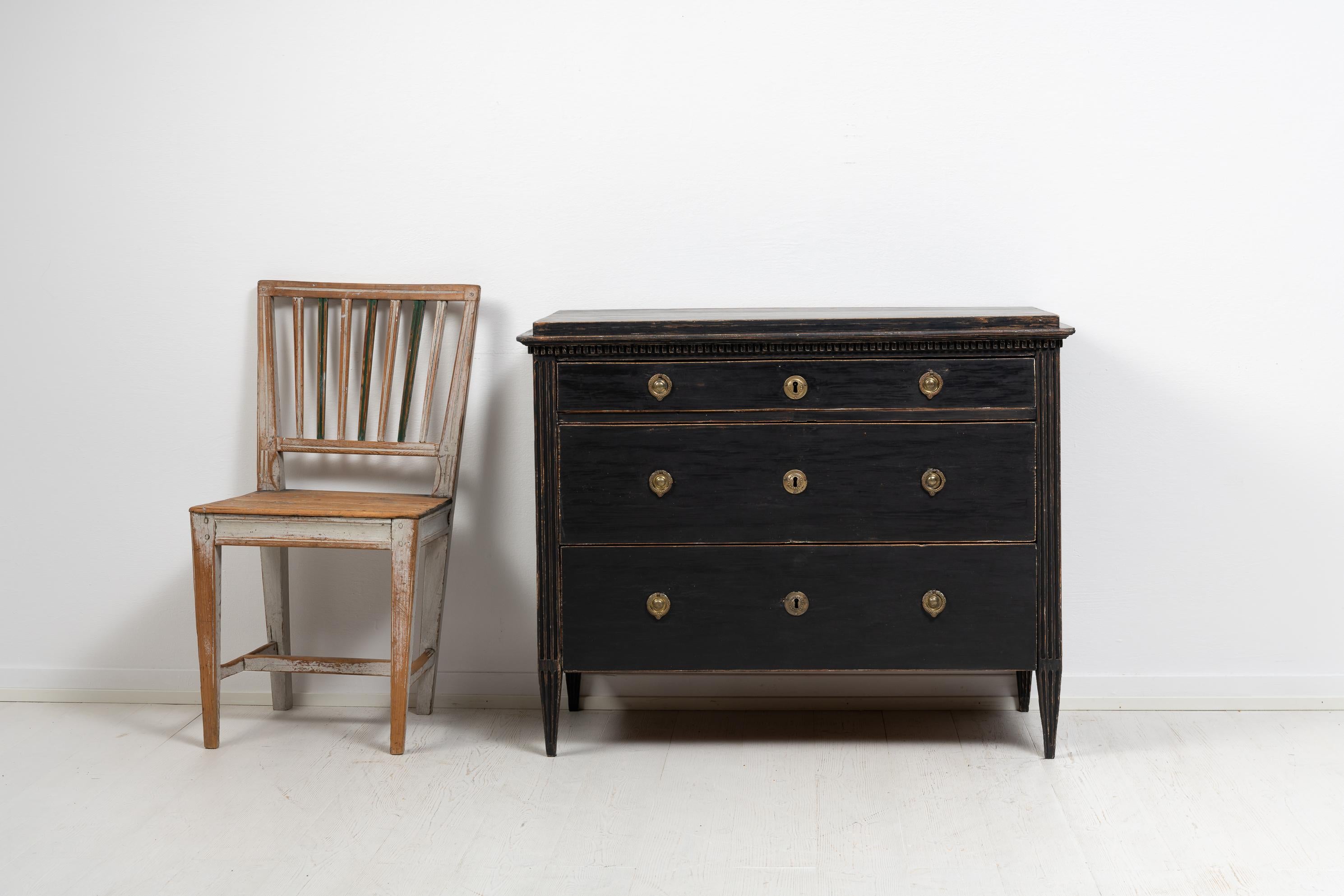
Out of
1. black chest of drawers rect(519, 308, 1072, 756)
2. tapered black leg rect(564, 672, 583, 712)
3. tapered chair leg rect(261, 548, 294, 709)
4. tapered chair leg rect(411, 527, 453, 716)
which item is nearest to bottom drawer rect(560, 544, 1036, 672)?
black chest of drawers rect(519, 308, 1072, 756)

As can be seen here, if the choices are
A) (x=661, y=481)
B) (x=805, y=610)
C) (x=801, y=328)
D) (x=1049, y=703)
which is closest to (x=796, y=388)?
(x=801, y=328)

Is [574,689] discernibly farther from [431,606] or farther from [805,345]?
[805,345]

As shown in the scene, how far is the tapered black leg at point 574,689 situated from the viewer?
2619 millimetres

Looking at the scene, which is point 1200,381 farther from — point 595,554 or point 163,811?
point 163,811

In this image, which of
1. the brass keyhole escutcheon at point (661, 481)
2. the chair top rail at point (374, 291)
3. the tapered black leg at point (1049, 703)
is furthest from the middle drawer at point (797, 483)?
the chair top rail at point (374, 291)

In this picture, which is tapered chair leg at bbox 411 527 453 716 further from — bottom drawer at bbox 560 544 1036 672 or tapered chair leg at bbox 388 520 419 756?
bottom drawer at bbox 560 544 1036 672

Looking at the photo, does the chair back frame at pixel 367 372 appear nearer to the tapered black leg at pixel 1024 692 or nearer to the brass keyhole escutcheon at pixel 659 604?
the brass keyhole escutcheon at pixel 659 604

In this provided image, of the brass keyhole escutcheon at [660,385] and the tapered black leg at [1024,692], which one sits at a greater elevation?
the brass keyhole escutcheon at [660,385]

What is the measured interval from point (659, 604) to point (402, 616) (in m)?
0.59

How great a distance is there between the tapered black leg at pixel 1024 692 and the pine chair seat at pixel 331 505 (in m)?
1.49

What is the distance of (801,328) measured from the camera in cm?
217

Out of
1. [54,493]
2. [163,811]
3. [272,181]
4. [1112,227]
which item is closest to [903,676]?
[1112,227]

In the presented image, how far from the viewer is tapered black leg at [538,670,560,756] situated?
2.32 metres

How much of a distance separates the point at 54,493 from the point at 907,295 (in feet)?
7.63
